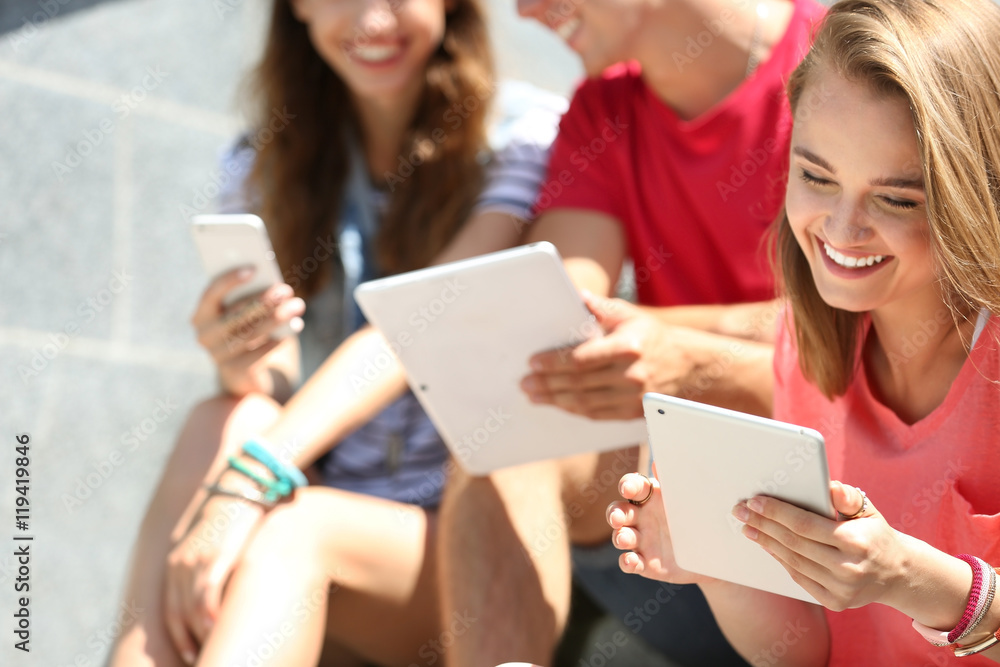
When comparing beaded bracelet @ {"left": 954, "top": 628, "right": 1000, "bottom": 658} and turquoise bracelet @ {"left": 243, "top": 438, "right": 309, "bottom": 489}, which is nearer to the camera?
beaded bracelet @ {"left": 954, "top": 628, "right": 1000, "bottom": 658}

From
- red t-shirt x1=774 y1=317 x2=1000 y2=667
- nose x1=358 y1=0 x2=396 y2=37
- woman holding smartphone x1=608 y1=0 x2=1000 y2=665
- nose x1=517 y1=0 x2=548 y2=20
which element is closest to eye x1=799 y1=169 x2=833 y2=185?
woman holding smartphone x1=608 y1=0 x2=1000 y2=665

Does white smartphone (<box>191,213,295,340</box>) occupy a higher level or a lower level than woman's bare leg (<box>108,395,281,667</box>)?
higher

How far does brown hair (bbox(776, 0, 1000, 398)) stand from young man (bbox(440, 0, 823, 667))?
475 mm

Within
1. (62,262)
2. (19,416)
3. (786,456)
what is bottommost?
(19,416)

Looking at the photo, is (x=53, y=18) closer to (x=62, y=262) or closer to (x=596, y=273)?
(x=62, y=262)

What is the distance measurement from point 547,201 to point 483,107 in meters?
0.31

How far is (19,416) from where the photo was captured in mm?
2498

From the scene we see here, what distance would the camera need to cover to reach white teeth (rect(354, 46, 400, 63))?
2133 millimetres

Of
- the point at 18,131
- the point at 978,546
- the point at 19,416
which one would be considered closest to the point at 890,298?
the point at 978,546

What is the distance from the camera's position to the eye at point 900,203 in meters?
1.14

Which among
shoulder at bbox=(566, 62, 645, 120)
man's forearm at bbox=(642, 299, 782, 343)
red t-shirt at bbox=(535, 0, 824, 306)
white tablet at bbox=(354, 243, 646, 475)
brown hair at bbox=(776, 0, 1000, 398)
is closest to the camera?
brown hair at bbox=(776, 0, 1000, 398)

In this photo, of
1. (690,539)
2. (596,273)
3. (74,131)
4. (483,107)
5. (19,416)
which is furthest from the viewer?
(74,131)

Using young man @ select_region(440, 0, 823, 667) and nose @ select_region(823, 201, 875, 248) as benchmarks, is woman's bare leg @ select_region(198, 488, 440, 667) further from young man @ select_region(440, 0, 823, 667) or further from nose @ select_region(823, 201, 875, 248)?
nose @ select_region(823, 201, 875, 248)

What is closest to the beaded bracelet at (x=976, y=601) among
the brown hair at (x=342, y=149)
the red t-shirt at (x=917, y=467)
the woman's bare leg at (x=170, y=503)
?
the red t-shirt at (x=917, y=467)
